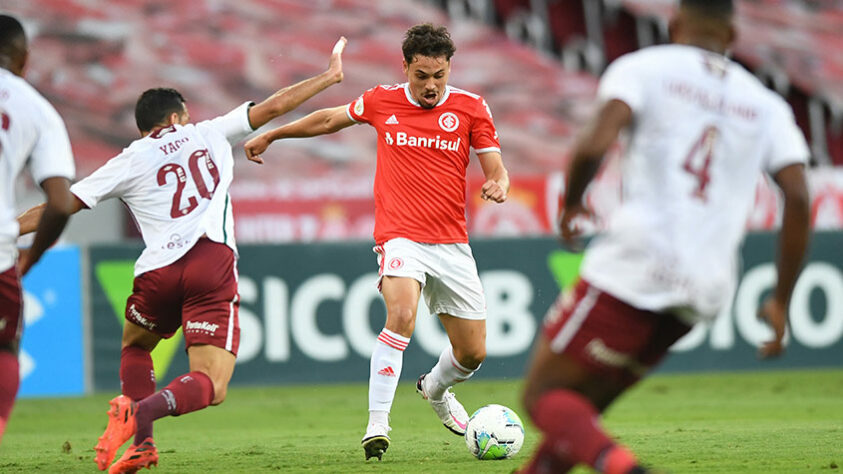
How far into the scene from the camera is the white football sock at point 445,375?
7898 millimetres

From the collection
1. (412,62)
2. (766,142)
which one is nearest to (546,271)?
(412,62)

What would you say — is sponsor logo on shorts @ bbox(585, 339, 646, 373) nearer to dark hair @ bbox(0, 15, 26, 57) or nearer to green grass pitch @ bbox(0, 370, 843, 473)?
green grass pitch @ bbox(0, 370, 843, 473)

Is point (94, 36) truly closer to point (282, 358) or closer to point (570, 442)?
point (282, 358)

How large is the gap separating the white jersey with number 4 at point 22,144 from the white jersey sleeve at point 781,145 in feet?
8.85

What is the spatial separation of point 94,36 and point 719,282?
21.5m

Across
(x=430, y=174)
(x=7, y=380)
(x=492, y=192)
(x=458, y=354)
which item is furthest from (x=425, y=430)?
(x=7, y=380)

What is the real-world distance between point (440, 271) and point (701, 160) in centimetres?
360

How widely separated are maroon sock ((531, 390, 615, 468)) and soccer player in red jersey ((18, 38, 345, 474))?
9.33ft

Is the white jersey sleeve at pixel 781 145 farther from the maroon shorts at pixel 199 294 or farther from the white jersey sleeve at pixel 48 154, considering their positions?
the maroon shorts at pixel 199 294

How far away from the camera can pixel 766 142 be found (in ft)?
14.3

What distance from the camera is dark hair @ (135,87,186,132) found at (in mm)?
7141

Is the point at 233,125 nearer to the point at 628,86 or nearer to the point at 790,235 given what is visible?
the point at 628,86

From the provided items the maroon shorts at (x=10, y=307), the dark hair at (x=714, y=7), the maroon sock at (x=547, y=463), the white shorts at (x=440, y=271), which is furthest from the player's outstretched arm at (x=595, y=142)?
the white shorts at (x=440, y=271)

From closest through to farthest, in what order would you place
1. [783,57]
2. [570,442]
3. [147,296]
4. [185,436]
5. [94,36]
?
[570,442], [147,296], [185,436], [94,36], [783,57]
